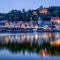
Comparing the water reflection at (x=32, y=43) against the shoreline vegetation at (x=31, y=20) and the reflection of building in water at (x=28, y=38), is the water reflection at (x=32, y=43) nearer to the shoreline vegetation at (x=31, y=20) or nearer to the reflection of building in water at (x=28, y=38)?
the reflection of building in water at (x=28, y=38)

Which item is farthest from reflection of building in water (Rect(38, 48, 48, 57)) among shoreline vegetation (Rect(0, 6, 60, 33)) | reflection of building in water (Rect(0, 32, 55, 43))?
shoreline vegetation (Rect(0, 6, 60, 33))

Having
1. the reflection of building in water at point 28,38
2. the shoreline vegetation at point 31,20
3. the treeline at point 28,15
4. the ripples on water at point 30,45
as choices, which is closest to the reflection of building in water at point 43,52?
the ripples on water at point 30,45

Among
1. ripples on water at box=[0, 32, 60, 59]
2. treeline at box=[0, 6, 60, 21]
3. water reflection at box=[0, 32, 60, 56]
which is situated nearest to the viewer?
ripples on water at box=[0, 32, 60, 59]

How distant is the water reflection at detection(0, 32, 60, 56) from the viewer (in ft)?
14.6

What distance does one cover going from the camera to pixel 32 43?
4.64 meters

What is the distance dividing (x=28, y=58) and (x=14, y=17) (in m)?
1.03

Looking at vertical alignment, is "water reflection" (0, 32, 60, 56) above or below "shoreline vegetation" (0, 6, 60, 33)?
below

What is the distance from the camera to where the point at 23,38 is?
475 centimetres

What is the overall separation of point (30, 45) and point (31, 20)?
→ 529 mm

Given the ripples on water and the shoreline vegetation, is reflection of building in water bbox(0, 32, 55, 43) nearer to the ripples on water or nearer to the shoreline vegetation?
the ripples on water

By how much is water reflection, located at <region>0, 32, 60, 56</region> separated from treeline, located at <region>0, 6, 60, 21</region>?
316 mm

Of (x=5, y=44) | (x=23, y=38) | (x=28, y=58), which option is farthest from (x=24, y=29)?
(x=28, y=58)

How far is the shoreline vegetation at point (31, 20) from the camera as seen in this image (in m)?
4.76

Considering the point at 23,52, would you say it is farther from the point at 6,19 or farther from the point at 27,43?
the point at 6,19
